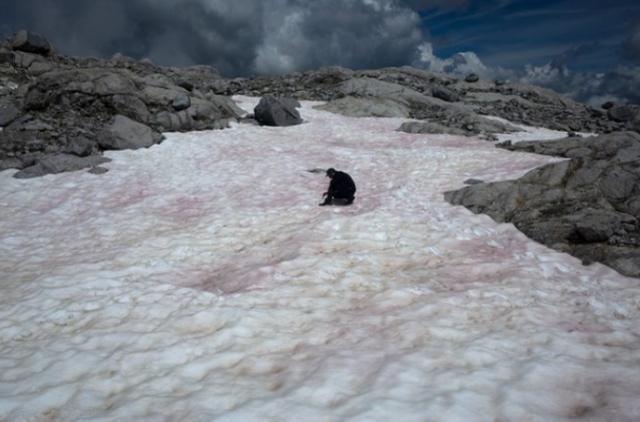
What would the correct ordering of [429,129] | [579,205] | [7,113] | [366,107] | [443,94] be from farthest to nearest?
1. [443,94]
2. [366,107]
3. [429,129]
4. [7,113]
5. [579,205]

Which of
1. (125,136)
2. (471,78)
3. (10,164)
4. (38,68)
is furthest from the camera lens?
(471,78)

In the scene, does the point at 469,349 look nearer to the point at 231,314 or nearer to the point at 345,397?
the point at 345,397

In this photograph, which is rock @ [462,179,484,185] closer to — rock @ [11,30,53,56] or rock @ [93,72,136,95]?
rock @ [93,72,136,95]

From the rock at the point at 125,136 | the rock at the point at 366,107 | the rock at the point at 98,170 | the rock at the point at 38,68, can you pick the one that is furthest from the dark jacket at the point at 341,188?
the rock at the point at 38,68

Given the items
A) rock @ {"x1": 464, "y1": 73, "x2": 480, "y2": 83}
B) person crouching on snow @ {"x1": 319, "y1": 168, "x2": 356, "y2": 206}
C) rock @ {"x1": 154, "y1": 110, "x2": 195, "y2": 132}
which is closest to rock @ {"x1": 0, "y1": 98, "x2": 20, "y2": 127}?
rock @ {"x1": 154, "y1": 110, "x2": 195, "y2": 132}

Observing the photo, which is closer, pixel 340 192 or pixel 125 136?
pixel 340 192

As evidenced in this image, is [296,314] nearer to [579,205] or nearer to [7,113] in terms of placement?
[579,205]

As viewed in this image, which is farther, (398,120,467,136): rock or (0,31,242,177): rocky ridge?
(398,120,467,136): rock

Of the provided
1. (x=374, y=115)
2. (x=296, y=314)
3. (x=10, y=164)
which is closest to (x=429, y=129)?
(x=374, y=115)

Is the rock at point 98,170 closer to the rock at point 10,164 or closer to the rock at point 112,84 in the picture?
the rock at point 10,164
